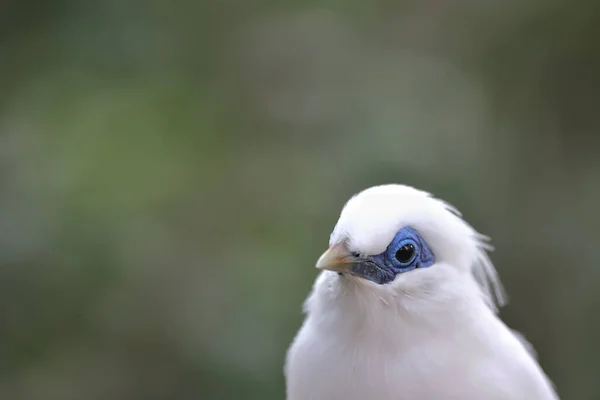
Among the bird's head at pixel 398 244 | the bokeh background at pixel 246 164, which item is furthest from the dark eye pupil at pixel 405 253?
the bokeh background at pixel 246 164

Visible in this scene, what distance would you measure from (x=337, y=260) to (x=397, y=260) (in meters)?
0.10

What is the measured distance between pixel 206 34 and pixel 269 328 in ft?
2.34

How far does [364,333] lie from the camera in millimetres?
1023

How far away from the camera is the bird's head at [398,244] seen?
3.14 feet

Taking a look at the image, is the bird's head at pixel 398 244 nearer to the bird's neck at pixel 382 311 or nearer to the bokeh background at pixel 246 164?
the bird's neck at pixel 382 311

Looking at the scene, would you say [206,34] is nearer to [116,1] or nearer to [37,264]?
[116,1]

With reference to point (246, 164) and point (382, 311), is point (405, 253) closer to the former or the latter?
A: point (382, 311)

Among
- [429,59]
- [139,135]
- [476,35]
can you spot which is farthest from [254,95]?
[476,35]

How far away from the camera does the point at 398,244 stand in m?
0.99

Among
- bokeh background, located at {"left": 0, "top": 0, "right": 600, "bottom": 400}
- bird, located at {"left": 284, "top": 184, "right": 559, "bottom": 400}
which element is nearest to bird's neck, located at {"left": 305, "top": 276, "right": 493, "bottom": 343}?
bird, located at {"left": 284, "top": 184, "right": 559, "bottom": 400}

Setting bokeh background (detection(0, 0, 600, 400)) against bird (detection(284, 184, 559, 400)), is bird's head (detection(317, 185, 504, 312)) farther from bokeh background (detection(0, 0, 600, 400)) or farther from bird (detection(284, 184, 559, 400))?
bokeh background (detection(0, 0, 600, 400))

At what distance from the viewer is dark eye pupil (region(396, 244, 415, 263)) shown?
998 mm

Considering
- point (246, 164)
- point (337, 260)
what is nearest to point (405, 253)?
point (337, 260)

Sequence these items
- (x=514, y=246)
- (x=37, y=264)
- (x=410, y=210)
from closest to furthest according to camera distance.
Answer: (x=410, y=210)
(x=37, y=264)
(x=514, y=246)
